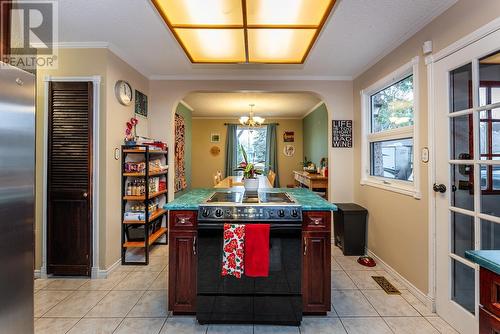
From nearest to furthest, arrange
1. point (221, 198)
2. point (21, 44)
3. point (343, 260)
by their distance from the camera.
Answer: point (21, 44) < point (221, 198) < point (343, 260)

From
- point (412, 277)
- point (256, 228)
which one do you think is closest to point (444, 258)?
point (412, 277)

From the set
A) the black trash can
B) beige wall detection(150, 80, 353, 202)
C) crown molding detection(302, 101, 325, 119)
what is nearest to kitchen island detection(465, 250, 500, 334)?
the black trash can

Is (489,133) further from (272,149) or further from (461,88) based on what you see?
(272,149)

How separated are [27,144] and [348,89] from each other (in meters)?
3.74

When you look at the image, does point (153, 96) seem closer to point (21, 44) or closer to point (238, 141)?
point (21, 44)

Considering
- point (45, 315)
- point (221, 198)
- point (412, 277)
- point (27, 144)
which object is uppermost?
point (27, 144)

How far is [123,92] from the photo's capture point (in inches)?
120

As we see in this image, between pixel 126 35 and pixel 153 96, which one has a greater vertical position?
pixel 126 35

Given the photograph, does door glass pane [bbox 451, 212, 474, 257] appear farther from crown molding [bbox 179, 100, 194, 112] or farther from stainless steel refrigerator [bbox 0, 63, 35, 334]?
crown molding [bbox 179, 100, 194, 112]

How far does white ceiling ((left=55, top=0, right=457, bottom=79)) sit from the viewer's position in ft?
6.93

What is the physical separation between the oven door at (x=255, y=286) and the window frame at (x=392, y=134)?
→ 54.0 inches

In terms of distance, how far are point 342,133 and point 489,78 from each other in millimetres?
2155

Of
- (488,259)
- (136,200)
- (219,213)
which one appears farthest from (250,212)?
(136,200)

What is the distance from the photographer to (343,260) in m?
3.28
